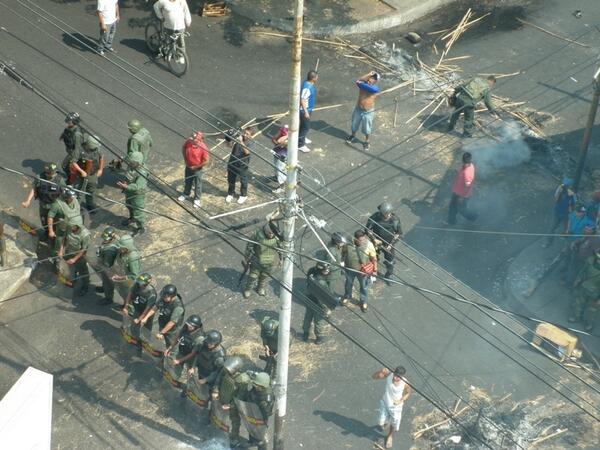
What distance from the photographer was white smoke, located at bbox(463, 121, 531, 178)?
1802cm

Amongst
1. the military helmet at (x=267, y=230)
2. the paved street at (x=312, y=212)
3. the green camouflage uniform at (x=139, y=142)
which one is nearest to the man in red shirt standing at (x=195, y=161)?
the paved street at (x=312, y=212)

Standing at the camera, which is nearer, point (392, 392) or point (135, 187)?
point (392, 392)

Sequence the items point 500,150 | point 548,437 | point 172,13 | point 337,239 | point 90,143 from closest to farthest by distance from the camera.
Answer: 1. point 548,437
2. point 337,239
3. point 90,143
4. point 500,150
5. point 172,13

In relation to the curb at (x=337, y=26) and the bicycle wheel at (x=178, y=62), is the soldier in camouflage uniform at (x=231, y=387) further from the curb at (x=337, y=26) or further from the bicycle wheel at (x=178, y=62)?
the curb at (x=337, y=26)

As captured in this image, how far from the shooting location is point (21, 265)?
15055 mm

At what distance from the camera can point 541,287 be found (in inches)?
605

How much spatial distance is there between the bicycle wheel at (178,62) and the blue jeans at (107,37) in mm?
1329

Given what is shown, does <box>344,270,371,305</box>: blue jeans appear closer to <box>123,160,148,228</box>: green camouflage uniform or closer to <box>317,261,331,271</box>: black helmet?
<box>317,261,331,271</box>: black helmet

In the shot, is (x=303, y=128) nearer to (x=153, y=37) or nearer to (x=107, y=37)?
(x=153, y=37)

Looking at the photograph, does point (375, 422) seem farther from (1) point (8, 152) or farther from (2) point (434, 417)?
(1) point (8, 152)

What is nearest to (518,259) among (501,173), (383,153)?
(501,173)

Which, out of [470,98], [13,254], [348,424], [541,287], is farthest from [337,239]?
[470,98]

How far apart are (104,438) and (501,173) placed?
9100mm

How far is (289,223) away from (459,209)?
6677mm
